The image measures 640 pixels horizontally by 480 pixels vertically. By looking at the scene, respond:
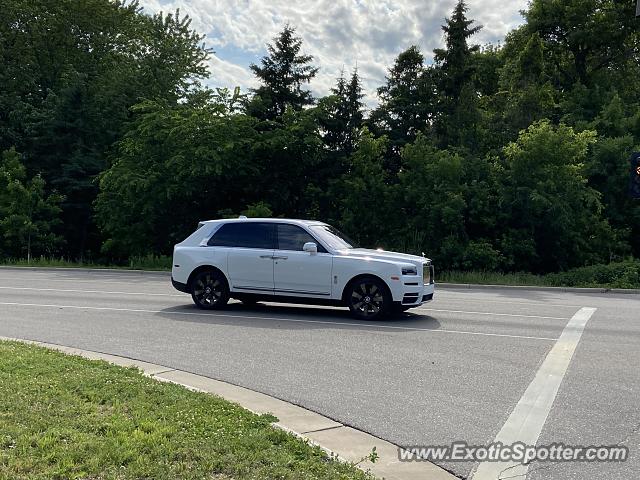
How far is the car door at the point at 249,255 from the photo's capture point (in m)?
11.8

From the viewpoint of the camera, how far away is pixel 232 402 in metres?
5.70

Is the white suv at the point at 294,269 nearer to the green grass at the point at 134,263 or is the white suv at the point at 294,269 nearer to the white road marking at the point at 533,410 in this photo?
the white road marking at the point at 533,410

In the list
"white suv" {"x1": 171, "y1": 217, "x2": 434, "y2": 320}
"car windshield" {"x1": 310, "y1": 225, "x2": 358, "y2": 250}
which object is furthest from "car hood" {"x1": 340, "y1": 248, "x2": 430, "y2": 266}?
"car windshield" {"x1": 310, "y1": 225, "x2": 358, "y2": 250}

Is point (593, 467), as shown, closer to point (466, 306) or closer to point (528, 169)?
point (466, 306)

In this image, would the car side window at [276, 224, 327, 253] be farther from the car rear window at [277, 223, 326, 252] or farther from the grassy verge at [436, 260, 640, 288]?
the grassy verge at [436, 260, 640, 288]

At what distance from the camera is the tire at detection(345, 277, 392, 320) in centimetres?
1110

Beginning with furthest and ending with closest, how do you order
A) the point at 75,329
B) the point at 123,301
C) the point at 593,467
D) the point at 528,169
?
the point at 528,169
the point at 123,301
the point at 75,329
the point at 593,467

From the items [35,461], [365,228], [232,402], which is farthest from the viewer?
[365,228]

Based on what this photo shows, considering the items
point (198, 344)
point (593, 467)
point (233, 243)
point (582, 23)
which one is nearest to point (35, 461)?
point (593, 467)

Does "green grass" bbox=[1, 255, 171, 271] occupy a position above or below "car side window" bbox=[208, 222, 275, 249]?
below

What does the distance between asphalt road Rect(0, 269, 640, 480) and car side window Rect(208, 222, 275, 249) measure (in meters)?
1.35

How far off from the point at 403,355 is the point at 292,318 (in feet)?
11.8

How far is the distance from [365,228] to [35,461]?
73.1 ft

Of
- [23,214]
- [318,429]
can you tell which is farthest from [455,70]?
Answer: [318,429]
